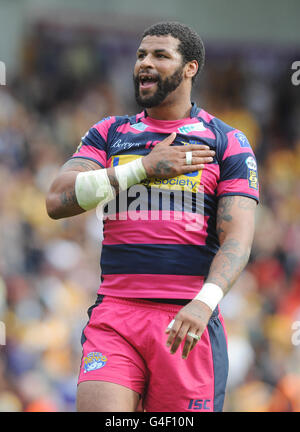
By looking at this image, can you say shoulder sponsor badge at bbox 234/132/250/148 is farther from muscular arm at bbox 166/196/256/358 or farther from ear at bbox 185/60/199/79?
ear at bbox 185/60/199/79

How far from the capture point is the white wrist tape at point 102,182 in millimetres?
4148

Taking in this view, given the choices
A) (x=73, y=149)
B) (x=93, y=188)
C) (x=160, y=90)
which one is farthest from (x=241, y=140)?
(x=73, y=149)

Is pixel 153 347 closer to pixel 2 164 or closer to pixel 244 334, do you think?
pixel 244 334

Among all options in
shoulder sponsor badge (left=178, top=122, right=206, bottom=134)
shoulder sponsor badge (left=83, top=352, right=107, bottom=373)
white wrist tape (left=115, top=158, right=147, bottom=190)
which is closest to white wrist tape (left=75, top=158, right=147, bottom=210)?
white wrist tape (left=115, top=158, right=147, bottom=190)

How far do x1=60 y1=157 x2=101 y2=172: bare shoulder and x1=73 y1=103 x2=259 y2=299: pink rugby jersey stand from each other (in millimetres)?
34

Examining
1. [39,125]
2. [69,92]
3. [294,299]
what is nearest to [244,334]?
[294,299]

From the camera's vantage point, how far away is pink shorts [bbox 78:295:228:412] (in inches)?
156

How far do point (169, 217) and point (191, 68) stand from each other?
102 centimetres

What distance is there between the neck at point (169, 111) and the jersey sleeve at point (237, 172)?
1.22 feet

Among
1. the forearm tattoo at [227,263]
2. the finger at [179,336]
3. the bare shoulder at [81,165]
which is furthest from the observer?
the bare shoulder at [81,165]

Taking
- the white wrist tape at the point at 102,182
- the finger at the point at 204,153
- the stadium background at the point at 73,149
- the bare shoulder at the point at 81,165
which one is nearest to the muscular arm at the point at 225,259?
the finger at the point at 204,153

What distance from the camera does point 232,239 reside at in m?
4.08

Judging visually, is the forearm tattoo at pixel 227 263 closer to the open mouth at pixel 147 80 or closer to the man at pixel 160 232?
the man at pixel 160 232

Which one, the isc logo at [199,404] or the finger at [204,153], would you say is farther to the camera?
the finger at [204,153]
